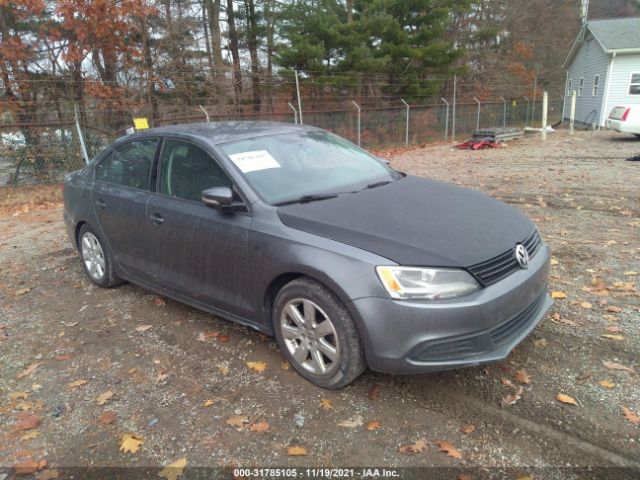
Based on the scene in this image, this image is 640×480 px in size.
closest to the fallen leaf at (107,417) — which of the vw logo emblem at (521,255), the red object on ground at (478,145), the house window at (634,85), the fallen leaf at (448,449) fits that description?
the fallen leaf at (448,449)

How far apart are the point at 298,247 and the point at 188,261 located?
3.82ft

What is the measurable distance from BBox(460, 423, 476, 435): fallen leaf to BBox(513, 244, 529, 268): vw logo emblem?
101 cm

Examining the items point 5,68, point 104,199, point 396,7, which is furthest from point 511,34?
point 104,199

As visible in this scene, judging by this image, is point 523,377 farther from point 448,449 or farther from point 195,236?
point 195,236

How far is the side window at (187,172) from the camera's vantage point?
345 cm

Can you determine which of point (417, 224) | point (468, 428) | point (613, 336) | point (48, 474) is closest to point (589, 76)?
point (613, 336)

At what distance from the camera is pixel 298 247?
9.30 ft

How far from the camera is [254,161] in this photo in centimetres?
346

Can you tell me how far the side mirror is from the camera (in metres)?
3.14

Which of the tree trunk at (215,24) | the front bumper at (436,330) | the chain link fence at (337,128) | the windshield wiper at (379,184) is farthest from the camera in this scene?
the tree trunk at (215,24)

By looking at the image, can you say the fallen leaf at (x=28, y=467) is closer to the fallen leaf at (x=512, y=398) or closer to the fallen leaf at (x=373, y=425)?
the fallen leaf at (x=373, y=425)

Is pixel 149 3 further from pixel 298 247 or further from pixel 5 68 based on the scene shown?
pixel 298 247

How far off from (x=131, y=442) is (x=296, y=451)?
95 centimetres

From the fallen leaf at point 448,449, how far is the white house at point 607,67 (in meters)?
25.6
